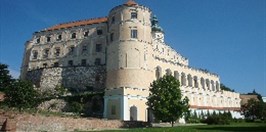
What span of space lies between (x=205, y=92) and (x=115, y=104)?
30.1 metres

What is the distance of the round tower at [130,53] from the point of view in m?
46.4

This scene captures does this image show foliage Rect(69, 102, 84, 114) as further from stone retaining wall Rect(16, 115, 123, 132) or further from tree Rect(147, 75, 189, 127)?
tree Rect(147, 75, 189, 127)

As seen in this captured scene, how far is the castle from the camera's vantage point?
46884 millimetres

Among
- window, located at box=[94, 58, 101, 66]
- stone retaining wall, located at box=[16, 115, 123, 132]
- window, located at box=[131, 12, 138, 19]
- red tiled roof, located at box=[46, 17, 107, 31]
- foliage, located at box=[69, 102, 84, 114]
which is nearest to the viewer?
stone retaining wall, located at box=[16, 115, 123, 132]

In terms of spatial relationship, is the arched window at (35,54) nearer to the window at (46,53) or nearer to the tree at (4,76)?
the window at (46,53)

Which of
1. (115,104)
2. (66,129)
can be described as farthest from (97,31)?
(66,129)

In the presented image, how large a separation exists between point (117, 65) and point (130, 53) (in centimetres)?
308

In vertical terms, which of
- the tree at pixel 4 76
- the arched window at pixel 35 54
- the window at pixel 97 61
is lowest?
the tree at pixel 4 76

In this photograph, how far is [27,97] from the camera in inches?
1622

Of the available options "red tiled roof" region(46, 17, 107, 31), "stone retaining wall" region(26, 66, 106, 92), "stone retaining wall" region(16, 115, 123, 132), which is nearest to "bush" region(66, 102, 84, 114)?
"stone retaining wall" region(26, 66, 106, 92)

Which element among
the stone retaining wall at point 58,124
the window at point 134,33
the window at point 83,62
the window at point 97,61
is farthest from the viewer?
the window at point 83,62

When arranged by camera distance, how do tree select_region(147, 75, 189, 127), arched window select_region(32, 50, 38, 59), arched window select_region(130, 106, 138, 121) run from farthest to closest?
arched window select_region(32, 50, 38, 59) → arched window select_region(130, 106, 138, 121) → tree select_region(147, 75, 189, 127)

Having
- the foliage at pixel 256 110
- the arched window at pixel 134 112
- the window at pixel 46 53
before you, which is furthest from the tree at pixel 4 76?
the foliage at pixel 256 110

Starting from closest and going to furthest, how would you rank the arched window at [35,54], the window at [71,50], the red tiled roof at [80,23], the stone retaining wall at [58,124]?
the stone retaining wall at [58,124]
the window at [71,50]
the red tiled roof at [80,23]
the arched window at [35,54]
